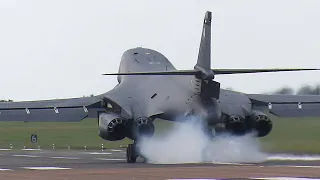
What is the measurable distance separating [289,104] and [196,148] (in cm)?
875

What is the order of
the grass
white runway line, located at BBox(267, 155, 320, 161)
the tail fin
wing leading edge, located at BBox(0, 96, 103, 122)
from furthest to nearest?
the grass, wing leading edge, located at BBox(0, 96, 103, 122), white runway line, located at BBox(267, 155, 320, 161), the tail fin

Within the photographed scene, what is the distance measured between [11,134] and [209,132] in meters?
47.8

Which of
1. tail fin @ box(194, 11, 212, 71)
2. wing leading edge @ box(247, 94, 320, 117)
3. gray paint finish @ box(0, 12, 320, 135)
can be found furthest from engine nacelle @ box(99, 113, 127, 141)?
wing leading edge @ box(247, 94, 320, 117)

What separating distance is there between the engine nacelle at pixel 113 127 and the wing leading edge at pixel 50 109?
4731 millimetres

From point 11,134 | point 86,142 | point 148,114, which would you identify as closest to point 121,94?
point 148,114

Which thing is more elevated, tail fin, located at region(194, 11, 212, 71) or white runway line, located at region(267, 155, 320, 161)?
tail fin, located at region(194, 11, 212, 71)

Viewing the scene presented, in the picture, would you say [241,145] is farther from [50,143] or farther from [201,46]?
[50,143]

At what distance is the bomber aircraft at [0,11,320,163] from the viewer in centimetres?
3603

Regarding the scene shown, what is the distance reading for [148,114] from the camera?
38938 mm

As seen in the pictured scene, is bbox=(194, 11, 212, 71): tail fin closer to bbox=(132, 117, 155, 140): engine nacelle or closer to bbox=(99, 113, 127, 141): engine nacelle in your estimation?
bbox=(132, 117, 155, 140): engine nacelle

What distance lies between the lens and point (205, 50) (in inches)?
1425

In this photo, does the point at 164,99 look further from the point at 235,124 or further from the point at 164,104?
the point at 235,124

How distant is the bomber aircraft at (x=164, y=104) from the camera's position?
3603 cm

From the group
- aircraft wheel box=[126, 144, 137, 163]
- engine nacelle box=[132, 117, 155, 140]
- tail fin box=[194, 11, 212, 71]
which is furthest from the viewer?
aircraft wheel box=[126, 144, 137, 163]
